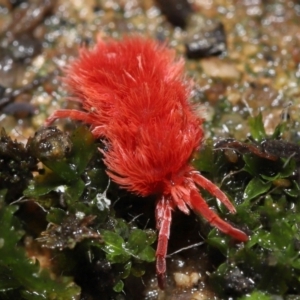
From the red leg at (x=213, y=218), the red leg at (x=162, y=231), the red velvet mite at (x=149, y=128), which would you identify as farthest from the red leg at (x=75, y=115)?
the red leg at (x=213, y=218)

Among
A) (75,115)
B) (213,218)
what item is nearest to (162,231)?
(213,218)

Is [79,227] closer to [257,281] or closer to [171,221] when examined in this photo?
[171,221]

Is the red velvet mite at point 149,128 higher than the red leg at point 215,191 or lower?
higher

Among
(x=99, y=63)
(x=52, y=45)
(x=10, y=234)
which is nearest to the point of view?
(x=10, y=234)

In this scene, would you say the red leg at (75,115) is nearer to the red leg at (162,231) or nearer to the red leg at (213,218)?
the red leg at (162,231)

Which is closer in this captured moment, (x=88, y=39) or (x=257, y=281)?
(x=257, y=281)

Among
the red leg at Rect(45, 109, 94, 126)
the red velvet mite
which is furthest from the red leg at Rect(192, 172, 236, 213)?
the red leg at Rect(45, 109, 94, 126)

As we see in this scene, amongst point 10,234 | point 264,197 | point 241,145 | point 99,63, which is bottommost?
point 264,197

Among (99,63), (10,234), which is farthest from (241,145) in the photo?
(10,234)
